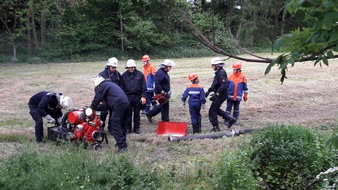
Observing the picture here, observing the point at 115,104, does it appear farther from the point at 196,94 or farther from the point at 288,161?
the point at 288,161

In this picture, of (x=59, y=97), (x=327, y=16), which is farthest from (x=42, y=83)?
(x=327, y=16)

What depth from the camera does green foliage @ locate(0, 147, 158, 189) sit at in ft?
19.7

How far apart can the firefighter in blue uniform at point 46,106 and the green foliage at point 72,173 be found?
194 centimetres

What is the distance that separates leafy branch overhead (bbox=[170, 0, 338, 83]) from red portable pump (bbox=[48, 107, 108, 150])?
19.0 feet

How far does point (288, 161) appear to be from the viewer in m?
7.24

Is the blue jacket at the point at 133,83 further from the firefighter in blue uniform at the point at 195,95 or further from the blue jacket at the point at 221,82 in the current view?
the blue jacket at the point at 221,82

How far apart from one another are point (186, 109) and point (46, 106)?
5691 mm

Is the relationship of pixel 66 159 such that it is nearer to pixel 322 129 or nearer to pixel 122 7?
pixel 322 129

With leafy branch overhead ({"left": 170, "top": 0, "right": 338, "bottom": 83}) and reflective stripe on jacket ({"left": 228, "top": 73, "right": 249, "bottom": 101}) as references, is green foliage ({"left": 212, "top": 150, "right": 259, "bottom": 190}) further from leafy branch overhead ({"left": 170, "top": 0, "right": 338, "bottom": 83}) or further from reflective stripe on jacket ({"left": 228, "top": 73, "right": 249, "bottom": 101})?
reflective stripe on jacket ({"left": 228, "top": 73, "right": 249, "bottom": 101})

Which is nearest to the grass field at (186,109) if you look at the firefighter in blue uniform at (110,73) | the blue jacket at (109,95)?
the firefighter in blue uniform at (110,73)

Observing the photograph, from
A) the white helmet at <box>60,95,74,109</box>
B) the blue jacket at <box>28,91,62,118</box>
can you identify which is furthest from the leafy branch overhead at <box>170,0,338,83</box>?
the blue jacket at <box>28,91,62,118</box>

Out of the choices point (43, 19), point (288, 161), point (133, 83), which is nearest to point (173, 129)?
point (133, 83)

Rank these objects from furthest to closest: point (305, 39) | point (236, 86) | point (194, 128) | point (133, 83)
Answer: point (236, 86) → point (194, 128) → point (133, 83) → point (305, 39)

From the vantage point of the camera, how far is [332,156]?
25.2 ft
